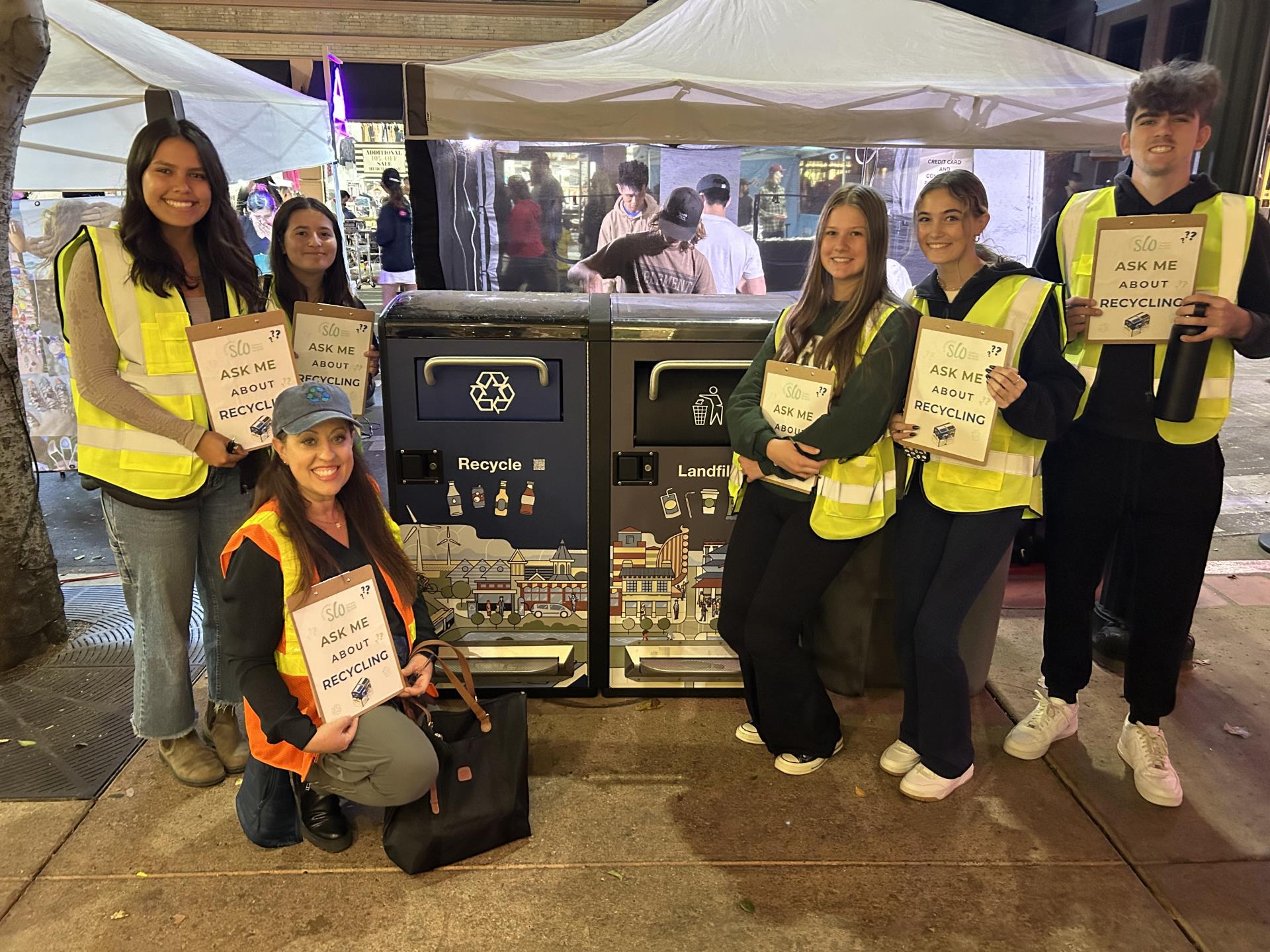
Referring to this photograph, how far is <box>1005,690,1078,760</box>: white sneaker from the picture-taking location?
9.56 ft

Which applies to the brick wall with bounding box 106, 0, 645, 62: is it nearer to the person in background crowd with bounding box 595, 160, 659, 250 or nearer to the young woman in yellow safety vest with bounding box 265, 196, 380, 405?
the person in background crowd with bounding box 595, 160, 659, 250

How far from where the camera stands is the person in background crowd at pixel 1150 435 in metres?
2.36

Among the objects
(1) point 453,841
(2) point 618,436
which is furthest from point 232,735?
(2) point 618,436

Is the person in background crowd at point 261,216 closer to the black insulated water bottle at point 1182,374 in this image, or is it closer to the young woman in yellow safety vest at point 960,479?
the young woman in yellow safety vest at point 960,479

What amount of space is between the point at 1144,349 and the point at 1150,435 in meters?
0.25

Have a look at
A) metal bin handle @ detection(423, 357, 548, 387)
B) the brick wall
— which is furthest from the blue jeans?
the brick wall

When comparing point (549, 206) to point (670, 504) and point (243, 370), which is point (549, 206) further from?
point (243, 370)

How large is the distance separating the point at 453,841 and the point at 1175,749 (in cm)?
248

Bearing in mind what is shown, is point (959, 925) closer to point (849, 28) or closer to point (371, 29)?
point (849, 28)

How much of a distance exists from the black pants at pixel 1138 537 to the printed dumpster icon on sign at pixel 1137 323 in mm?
319

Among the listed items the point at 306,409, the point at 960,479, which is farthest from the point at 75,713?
the point at 960,479

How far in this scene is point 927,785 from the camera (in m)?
2.69

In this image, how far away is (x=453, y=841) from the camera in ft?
7.77

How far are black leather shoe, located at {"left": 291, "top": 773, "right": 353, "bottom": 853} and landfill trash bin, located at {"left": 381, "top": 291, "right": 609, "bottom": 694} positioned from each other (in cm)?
77
